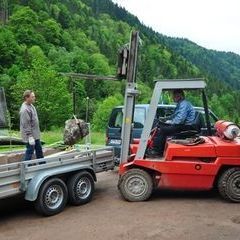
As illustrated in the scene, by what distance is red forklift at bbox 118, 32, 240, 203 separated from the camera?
9191 mm

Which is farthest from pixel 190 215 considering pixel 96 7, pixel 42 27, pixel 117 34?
pixel 96 7

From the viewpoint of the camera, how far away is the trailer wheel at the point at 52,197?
27.2 feet

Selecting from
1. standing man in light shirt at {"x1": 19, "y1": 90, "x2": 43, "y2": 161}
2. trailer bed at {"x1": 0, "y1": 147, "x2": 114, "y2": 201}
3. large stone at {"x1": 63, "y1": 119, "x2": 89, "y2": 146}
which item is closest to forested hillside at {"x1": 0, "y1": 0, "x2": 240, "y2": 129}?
large stone at {"x1": 63, "y1": 119, "x2": 89, "y2": 146}

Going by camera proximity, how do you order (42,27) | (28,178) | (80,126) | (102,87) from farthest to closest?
(42,27) < (102,87) < (80,126) < (28,178)

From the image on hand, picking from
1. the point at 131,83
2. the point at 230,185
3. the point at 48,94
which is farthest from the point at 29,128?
the point at 48,94

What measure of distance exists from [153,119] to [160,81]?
72cm

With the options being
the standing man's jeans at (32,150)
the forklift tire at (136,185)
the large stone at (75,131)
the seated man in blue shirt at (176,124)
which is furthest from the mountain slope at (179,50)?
the forklift tire at (136,185)

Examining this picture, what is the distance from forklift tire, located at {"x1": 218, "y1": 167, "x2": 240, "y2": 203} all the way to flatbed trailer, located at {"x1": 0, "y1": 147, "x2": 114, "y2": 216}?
240cm

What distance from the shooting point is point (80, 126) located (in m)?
11.4

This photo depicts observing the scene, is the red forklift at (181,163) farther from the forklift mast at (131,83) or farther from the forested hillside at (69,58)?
the forested hillside at (69,58)

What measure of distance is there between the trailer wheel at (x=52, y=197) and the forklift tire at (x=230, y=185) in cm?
279

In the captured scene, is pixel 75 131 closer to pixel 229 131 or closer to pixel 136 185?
pixel 136 185

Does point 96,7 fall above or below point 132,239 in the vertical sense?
above

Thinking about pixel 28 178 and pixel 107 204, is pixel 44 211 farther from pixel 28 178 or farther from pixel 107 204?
pixel 107 204
